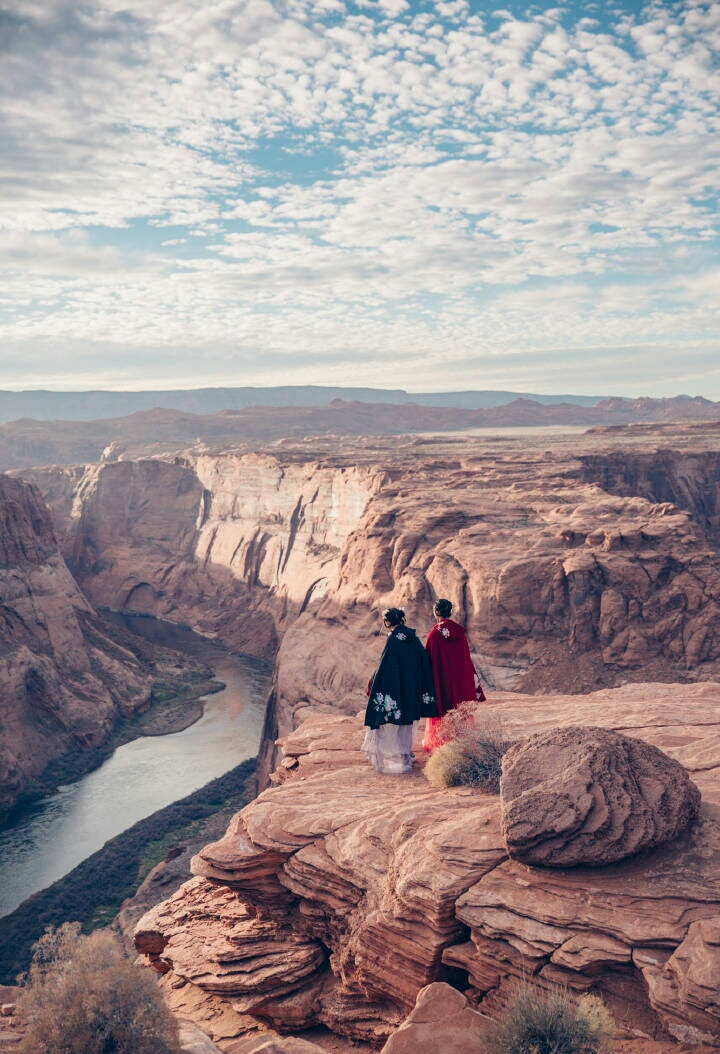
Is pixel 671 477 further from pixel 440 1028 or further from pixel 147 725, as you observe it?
pixel 440 1028

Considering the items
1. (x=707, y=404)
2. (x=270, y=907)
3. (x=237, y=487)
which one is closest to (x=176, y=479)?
(x=237, y=487)

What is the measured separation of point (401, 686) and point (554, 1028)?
536 cm

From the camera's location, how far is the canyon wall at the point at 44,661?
121ft

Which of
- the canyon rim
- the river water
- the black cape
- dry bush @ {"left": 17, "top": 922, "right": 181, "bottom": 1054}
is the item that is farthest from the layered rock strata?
the river water

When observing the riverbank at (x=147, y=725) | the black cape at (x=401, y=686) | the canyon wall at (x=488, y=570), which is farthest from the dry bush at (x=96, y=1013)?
the riverbank at (x=147, y=725)

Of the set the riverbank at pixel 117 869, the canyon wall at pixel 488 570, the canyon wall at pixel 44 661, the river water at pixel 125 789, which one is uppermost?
the canyon wall at pixel 488 570

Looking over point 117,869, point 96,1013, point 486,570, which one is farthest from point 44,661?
point 96,1013

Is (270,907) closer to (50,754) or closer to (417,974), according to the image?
(417,974)

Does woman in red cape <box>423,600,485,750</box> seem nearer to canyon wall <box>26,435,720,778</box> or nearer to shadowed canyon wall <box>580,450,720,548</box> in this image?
canyon wall <box>26,435,720,778</box>

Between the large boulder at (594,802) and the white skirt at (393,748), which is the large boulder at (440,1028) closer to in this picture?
the large boulder at (594,802)

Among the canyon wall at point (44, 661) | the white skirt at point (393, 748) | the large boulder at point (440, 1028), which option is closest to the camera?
the large boulder at point (440, 1028)

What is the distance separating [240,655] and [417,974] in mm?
49291

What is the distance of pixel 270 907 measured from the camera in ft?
30.9

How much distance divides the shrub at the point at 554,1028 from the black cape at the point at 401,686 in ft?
16.2
